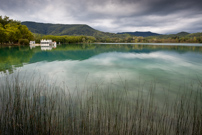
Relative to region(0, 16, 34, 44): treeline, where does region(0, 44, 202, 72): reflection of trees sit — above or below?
below

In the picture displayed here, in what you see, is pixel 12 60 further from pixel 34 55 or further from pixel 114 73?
pixel 114 73

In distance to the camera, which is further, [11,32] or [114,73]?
[11,32]

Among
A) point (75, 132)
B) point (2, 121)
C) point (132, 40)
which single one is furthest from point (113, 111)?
point (132, 40)

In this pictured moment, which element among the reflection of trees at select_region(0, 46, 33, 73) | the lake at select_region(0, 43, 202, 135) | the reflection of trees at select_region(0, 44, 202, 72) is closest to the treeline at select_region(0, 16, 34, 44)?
the reflection of trees at select_region(0, 44, 202, 72)

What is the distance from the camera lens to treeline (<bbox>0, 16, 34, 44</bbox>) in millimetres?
54206

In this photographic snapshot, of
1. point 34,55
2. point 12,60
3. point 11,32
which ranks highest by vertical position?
point 11,32

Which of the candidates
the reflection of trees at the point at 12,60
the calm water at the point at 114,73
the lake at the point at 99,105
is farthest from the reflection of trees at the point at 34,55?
the lake at the point at 99,105

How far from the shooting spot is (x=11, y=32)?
56125 millimetres

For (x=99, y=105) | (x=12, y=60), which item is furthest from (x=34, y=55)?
(x=99, y=105)

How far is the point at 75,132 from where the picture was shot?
12.7 ft

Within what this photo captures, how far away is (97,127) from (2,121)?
3.31 m

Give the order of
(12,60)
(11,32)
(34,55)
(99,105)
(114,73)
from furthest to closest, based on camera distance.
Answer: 1. (11,32)
2. (34,55)
3. (12,60)
4. (114,73)
5. (99,105)

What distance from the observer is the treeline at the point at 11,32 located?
54.2 metres

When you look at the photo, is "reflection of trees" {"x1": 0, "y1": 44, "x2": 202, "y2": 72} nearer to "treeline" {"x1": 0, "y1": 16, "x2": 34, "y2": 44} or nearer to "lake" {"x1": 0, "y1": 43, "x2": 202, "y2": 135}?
"lake" {"x1": 0, "y1": 43, "x2": 202, "y2": 135}
